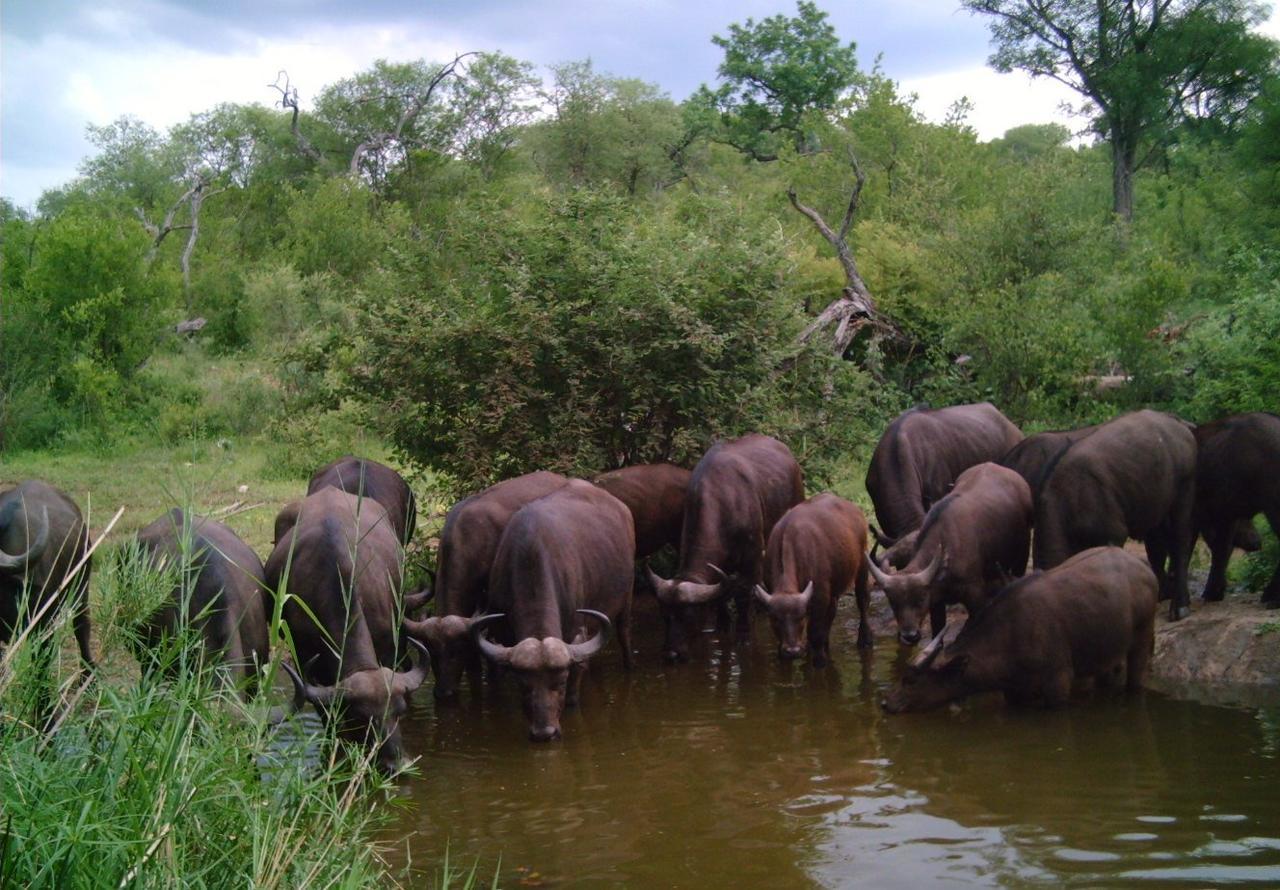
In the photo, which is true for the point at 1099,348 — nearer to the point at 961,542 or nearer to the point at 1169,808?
the point at 961,542

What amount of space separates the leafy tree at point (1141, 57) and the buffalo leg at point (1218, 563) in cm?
2619

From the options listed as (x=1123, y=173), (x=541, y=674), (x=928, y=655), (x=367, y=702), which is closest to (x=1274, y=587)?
(x=928, y=655)

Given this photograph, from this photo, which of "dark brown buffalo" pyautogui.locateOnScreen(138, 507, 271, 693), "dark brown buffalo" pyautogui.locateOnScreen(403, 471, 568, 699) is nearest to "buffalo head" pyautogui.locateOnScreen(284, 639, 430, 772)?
"dark brown buffalo" pyautogui.locateOnScreen(138, 507, 271, 693)

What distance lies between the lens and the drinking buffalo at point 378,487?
11.8 metres

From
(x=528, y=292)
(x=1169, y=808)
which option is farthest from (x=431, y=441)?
(x=1169, y=808)

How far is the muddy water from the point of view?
21.8 ft

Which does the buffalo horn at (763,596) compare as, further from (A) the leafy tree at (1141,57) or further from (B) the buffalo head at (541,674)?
(A) the leafy tree at (1141,57)

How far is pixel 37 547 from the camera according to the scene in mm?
9125

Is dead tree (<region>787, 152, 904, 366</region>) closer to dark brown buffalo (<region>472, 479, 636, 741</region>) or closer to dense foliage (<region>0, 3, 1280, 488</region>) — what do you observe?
dense foliage (<region>0, 3, 1280, 488</region>)

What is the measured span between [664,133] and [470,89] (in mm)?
7680

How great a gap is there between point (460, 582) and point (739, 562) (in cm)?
282

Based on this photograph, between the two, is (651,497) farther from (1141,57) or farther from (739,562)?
(1141,57)

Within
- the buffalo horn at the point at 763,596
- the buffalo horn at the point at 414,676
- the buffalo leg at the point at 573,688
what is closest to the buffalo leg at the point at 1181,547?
the buffalo horn at the point at 763,596

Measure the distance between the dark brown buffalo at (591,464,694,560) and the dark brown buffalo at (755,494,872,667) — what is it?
1552mm
